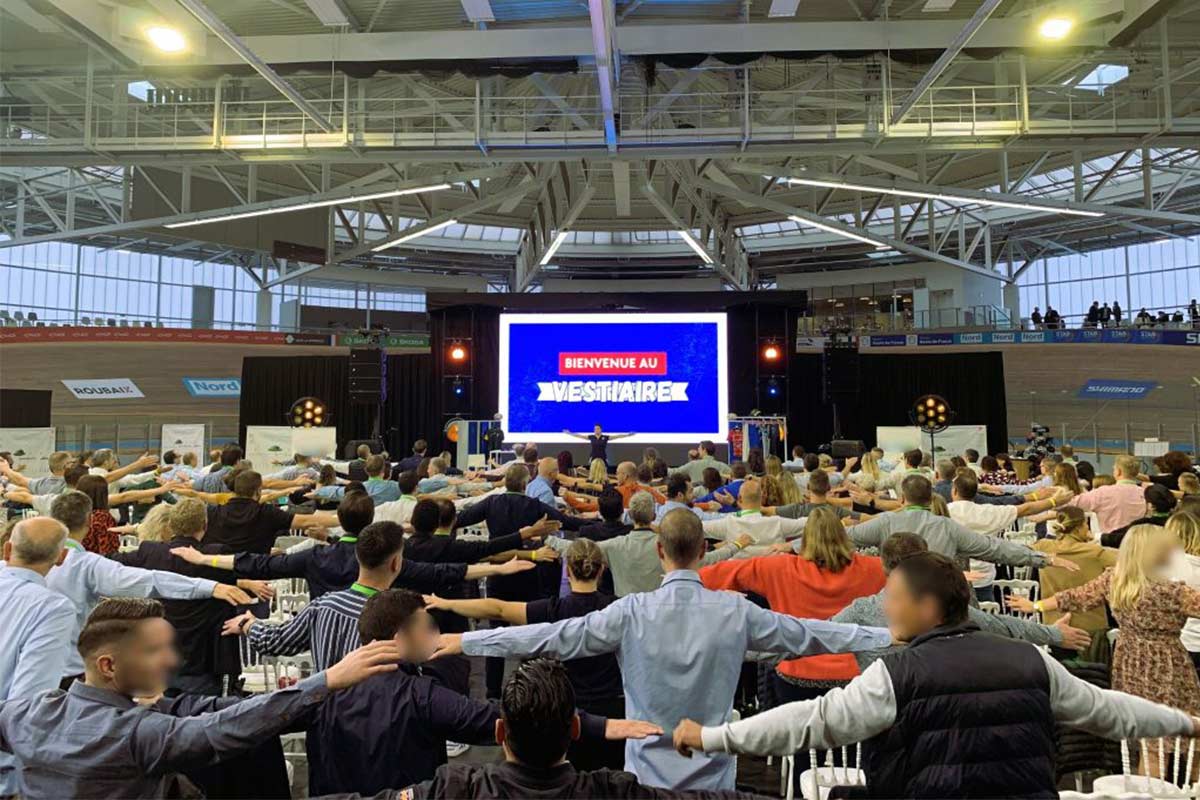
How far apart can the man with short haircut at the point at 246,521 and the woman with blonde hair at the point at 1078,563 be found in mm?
4309

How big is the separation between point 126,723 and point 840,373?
632 inches

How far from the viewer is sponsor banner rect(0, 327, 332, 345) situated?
18.5 m

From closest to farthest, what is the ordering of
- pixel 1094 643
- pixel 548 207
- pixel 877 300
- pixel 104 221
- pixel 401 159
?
pixel 1094 643 → pixel 401 159 → pixel 548 207 → pixel 104 221 → pixel 877 300

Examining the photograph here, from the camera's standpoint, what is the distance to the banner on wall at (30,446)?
1288cm

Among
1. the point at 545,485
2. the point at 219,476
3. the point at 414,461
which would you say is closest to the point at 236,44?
the point at 219,476

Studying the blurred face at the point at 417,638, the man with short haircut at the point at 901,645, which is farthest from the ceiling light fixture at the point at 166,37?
the man with short haircut at the point at 901,645

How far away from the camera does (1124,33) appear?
1036cm

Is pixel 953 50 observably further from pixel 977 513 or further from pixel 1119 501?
pixel 977 513

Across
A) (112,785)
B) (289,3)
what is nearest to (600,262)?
(289,3)

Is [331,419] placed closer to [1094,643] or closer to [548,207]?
[548,207]

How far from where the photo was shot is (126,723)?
5.50 feet

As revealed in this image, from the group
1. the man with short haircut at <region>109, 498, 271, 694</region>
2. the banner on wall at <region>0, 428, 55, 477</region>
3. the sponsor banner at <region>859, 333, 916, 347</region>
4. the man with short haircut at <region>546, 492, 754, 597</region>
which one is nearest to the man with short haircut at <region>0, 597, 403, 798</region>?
the man with short haircut at <region>109, 498, 271, 694</region>

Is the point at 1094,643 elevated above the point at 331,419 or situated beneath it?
situated beneath

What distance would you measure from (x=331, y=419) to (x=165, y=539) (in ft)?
53.7
